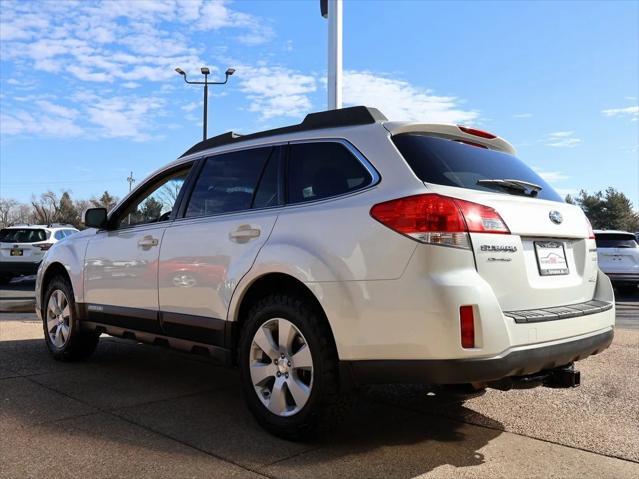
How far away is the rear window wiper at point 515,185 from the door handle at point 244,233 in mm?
1439

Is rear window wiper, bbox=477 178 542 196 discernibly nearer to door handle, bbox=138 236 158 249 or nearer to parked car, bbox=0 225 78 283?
door handle, bbox=138 236 158 249

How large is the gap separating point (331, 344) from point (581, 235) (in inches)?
70.1

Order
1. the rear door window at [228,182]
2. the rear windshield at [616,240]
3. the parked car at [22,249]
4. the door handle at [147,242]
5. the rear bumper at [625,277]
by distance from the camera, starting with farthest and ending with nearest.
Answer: the parked car at [22,249], the rear windshield at [616,240], the rear bumper at [625,277], the door handle at [147,242], the rear door window at [228,182]

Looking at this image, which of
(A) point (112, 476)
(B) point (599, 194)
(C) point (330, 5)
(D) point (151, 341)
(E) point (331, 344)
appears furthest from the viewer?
(B) point (599, 194)

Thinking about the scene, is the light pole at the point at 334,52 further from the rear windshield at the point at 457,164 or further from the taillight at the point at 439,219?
the taillight at the point at 439,219

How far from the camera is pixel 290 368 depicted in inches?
141

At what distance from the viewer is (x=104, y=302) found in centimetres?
529

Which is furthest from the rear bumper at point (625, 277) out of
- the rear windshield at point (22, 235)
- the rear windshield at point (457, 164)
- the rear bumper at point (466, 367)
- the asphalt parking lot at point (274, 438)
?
the rear windshield at point (22, 235)

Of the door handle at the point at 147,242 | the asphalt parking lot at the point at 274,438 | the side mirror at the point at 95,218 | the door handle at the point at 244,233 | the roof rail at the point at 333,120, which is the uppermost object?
the roof rail at the point at 333,120

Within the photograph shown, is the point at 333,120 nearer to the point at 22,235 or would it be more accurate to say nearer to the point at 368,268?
the point at 368,268

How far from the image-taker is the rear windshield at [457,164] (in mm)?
3359

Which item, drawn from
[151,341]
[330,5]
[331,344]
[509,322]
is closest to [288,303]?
[331,344]

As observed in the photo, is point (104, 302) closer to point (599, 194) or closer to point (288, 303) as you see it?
point (288, 303)

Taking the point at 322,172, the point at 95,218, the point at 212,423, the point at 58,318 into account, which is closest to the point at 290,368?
the point at 212,423
